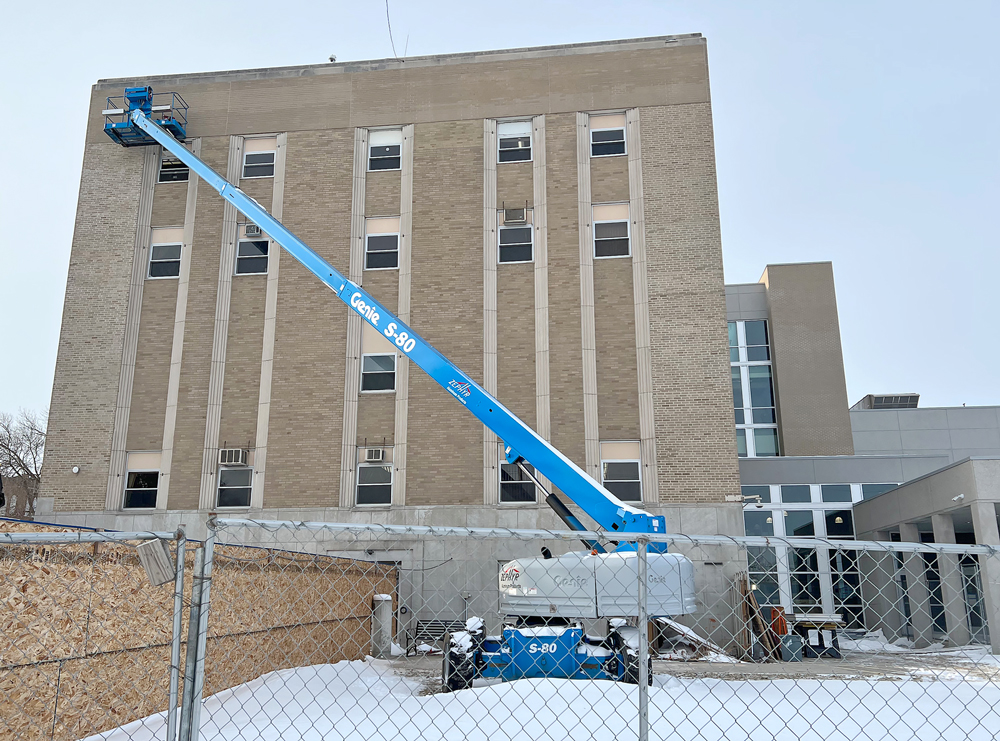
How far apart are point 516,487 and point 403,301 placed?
22.2 ft

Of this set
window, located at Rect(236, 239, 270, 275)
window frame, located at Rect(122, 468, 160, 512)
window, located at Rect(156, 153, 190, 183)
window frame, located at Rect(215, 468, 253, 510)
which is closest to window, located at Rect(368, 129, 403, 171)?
window, located at Rect(236, 239, 270, 275)

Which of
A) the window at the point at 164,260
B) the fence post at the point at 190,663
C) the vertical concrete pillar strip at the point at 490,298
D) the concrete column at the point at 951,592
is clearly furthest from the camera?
the window at the point at 164,260

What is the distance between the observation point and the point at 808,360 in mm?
42250

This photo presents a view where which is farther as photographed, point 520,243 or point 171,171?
point 171,171

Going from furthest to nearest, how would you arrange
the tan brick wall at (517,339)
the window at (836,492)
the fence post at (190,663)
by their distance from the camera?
the window at (836,492), the tan brick wall at (517,339), the fence post at (190,663)

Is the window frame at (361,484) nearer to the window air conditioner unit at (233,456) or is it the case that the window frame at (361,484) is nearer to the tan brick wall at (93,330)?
the window air conditioner unit at (233,456)

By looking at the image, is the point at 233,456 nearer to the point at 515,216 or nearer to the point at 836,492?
the point at 515,216

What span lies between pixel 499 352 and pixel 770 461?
13.9 m

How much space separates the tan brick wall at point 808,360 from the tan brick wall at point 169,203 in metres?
29.2

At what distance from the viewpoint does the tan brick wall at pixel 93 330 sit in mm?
25188

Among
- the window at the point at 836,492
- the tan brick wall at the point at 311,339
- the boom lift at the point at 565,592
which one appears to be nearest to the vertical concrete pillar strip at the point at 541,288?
the tan brick wall at the point at 311,339

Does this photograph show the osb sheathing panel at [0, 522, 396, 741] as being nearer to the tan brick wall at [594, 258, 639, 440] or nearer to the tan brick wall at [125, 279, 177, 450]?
the tan brick wall at [594, 258, 639, 440]

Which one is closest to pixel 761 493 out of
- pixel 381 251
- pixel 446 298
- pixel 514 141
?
pixel 446 298

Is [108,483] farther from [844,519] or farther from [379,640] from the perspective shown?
[844,519]
